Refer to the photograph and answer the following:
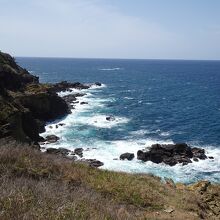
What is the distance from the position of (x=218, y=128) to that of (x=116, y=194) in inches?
2070

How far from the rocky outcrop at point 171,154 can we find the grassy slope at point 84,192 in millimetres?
27599

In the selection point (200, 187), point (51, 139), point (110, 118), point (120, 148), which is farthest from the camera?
point (110, 118)

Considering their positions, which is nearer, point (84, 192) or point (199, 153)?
point (84, 192)

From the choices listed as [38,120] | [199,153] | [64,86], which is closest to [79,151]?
[38,120]

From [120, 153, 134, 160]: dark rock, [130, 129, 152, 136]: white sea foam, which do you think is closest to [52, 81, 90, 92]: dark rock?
[130, 129, 152, 136]: white sea foam

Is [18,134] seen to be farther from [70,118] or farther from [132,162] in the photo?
[70,118]

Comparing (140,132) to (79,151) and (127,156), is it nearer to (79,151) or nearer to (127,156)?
(127,156)

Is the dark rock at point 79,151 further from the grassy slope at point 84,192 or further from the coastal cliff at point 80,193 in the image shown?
the grassy slope at point 84,192

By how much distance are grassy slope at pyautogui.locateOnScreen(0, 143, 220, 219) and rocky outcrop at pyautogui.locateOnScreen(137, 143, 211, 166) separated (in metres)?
27.6

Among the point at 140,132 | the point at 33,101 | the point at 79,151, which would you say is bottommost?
the point at 140,132

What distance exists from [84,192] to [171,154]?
39.2 metres

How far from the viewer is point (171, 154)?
50.2 m

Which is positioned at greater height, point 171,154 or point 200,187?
point 200,187

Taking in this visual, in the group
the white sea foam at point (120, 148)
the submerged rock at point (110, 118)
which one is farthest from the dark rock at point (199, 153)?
the submerged rock at point (110, 118)
